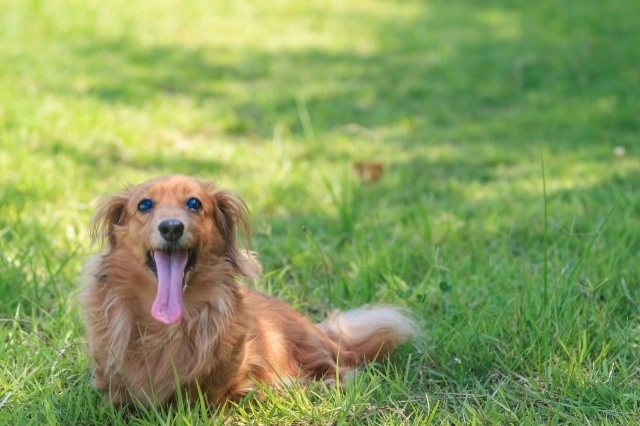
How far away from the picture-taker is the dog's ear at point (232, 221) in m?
2.95

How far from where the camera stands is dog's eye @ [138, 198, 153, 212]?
2.80m

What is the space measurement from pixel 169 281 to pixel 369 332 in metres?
0.93

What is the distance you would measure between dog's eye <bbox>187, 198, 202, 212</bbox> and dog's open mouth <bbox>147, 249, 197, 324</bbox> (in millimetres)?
154

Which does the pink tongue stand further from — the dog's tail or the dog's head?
the dog's tail

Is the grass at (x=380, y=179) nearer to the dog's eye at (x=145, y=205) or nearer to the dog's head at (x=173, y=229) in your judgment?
the dog's head at (x=173, y=229)

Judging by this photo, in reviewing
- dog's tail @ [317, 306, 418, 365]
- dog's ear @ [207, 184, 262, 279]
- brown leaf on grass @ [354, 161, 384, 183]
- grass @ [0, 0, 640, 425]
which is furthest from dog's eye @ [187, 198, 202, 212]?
brown leaf on grass @ [354, 161, 384, 183]

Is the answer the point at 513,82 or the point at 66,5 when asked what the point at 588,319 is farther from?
the point at 66,5

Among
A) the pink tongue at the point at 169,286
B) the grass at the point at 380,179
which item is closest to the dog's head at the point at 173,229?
the pink tongue at the point at 169,286

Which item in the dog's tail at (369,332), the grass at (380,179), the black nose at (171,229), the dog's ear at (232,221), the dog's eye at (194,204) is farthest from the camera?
the dog's tail at (369,332)

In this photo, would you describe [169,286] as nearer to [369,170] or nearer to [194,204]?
[194,204]

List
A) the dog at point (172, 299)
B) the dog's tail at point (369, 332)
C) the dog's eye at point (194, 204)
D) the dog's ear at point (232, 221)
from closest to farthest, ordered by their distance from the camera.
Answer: the dog at point (172, 299)
the dog's eye at point (194, 204)
the dog's ear at point (232, 221)
the dog's tail at point (369, 332)

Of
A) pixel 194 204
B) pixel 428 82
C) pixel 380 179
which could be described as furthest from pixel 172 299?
pixel 428 82

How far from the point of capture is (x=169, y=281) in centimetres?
269

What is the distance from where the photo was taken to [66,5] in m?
8.88
